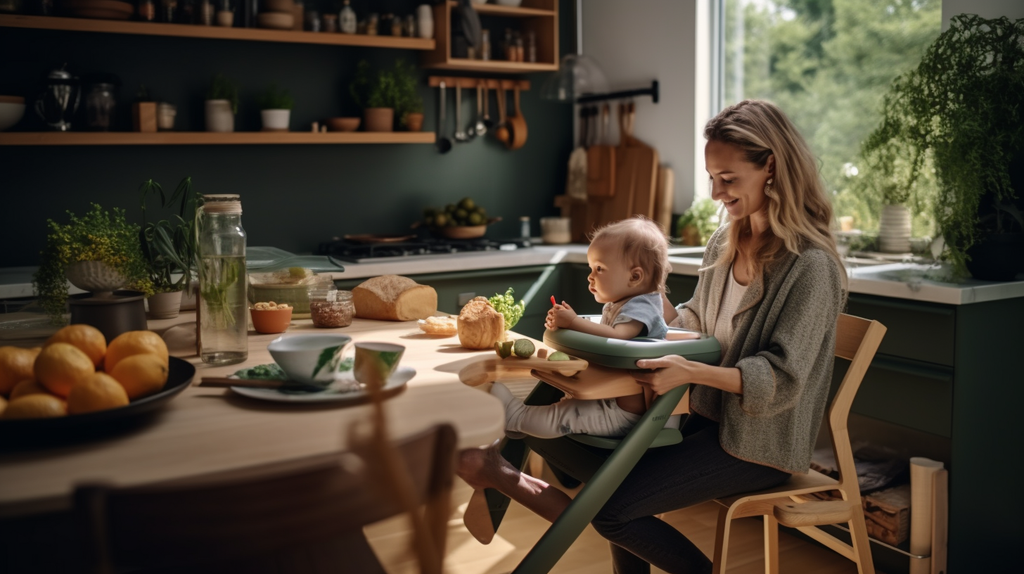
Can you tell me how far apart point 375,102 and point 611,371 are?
103 inches

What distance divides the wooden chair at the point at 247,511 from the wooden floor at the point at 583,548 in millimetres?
1656

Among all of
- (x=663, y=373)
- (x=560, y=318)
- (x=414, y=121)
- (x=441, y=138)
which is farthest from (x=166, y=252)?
(x=441, y=138)

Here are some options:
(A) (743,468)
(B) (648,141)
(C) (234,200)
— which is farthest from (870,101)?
(C) (234,200)

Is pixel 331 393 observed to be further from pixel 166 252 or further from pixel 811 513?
pixel 811 513

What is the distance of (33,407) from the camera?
42.2 inches

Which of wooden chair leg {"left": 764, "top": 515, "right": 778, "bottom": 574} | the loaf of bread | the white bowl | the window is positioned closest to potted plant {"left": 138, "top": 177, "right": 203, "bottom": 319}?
the loaf of bread

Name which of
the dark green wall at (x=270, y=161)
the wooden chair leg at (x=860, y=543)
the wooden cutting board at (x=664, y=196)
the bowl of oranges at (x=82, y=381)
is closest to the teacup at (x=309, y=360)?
the bowl of oranges at (x=82, y=381)

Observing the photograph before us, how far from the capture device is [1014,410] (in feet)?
8.24

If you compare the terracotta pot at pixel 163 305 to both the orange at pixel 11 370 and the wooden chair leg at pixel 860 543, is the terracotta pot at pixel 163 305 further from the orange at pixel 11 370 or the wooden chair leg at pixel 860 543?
the wooden chair leg at pixel 860 543

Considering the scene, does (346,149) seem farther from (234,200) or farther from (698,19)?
(234,200)

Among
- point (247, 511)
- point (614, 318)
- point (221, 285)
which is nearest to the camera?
point (247, 511)

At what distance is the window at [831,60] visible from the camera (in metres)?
3.24

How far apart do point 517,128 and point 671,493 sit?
2.95m

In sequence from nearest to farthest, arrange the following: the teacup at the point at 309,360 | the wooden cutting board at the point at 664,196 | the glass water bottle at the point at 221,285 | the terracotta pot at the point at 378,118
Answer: the teacup at the point at 309,360
the glass water bottle at the point at 221,285
the terracotta pot at the point at 378,118
the wooden cutting board at the point at 664,196
